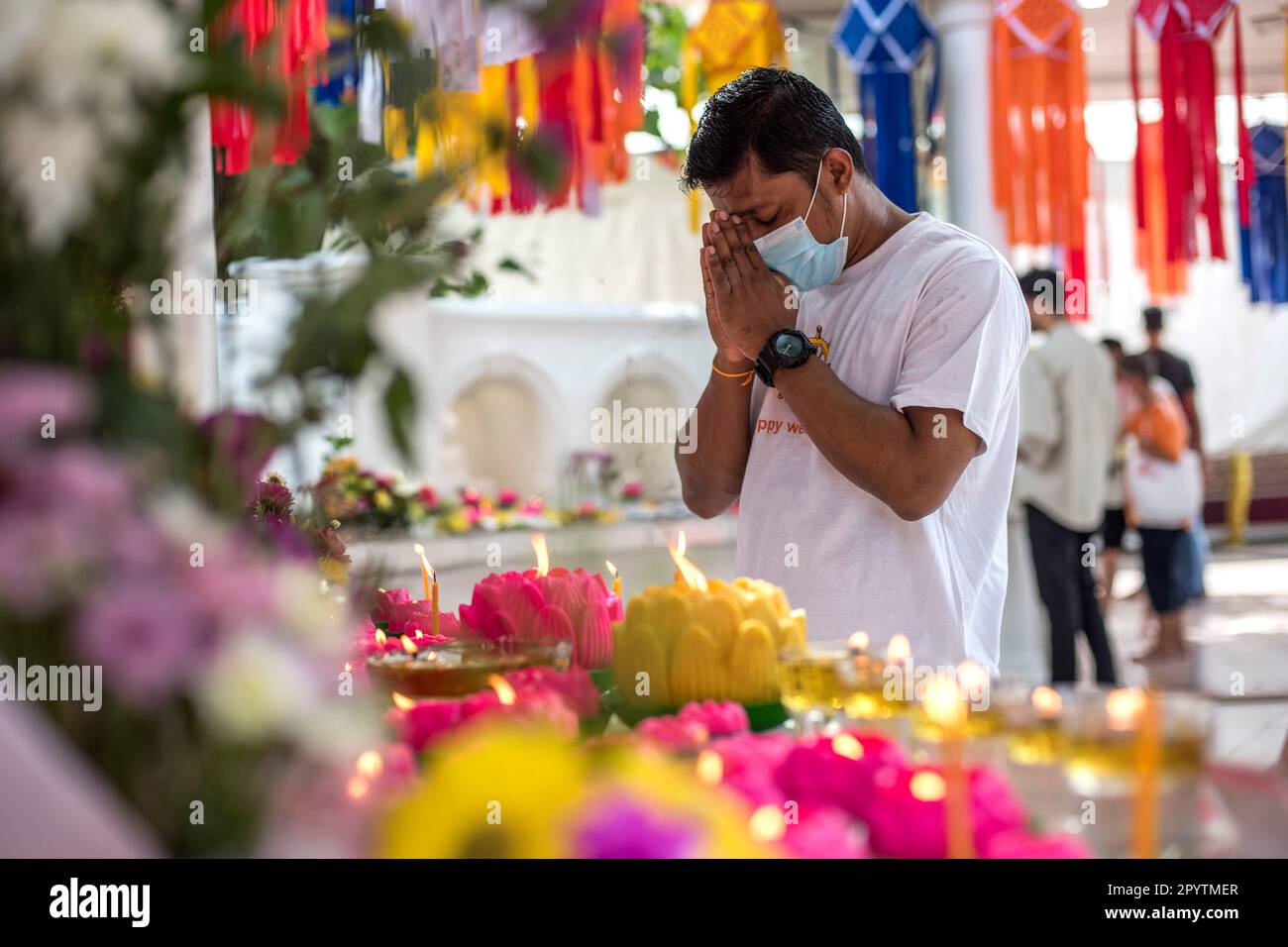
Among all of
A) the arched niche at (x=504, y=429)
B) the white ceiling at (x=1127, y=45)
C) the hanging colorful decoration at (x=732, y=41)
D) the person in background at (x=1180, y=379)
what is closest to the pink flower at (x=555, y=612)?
the hanging colorful decoration at (x=732, y=41)

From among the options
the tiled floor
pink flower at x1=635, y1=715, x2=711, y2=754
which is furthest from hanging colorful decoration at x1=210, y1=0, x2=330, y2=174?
the tiled floor

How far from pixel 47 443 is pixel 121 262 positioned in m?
0.11

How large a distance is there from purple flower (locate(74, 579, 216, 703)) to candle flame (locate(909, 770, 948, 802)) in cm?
46

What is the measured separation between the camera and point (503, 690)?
1.17 m

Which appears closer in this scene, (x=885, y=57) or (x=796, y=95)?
(x=796, y=95)

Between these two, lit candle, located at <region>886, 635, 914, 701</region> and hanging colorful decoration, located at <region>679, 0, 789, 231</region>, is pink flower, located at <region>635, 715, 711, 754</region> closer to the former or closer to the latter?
lit candle, located at <region>886, 635, 914, 701</region>

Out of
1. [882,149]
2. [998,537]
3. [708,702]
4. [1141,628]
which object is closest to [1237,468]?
[1141,628]

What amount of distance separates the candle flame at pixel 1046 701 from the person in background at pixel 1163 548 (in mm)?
5212

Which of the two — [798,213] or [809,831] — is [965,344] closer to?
[798,213]

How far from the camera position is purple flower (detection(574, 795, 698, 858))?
26.7 inches

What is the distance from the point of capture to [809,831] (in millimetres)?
789

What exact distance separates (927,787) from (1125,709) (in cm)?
18

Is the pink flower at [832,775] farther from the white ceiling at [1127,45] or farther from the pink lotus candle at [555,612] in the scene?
the white ceiling at [1127,45]

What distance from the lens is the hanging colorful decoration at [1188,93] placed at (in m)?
4.89
